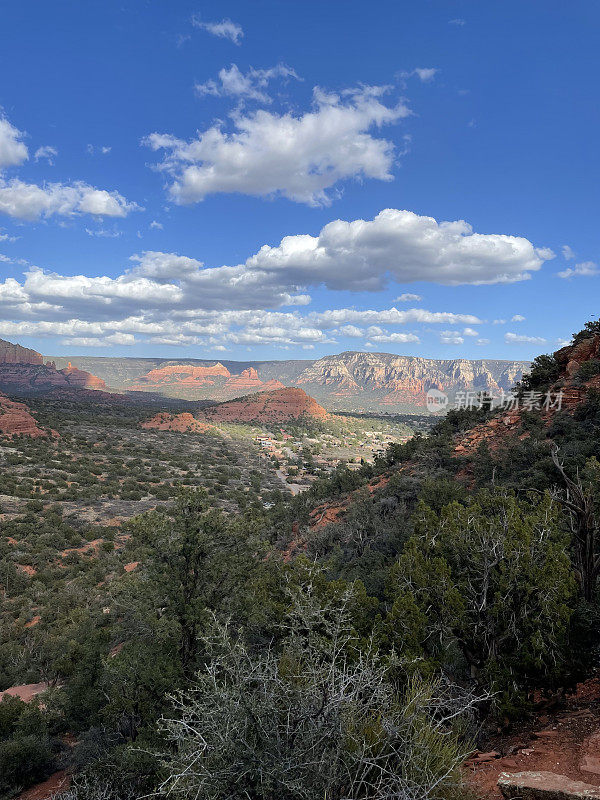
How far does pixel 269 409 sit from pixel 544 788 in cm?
12836

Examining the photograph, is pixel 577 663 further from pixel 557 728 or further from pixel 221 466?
pixel 221 466

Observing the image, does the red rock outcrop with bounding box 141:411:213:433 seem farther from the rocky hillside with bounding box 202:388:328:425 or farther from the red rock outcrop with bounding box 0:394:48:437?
the red rock outcrop with bounding box 0:394:48:437

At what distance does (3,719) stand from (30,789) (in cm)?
195

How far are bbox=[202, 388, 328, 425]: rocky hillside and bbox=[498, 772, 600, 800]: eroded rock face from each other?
107 m

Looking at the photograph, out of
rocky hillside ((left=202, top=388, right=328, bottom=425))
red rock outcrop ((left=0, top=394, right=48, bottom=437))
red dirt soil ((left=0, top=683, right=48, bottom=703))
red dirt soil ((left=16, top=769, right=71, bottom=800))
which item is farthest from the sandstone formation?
rocky hillside ((left=202, top=388, right=328, bottom=425))

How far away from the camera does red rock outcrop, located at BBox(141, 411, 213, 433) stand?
81.5m

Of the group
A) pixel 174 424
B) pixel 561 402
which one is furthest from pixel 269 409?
pixel 561 402

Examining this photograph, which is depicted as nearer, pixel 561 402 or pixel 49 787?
pixel 49 787

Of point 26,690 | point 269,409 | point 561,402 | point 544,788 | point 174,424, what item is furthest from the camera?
point 269,409

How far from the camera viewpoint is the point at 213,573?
391 inches

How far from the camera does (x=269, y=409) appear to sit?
131375 millimetres

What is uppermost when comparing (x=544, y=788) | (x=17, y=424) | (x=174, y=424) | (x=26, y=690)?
(x=544, y=788)

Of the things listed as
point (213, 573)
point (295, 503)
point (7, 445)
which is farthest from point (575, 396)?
point (7, 445)

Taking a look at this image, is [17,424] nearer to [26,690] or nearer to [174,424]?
[174,424]
